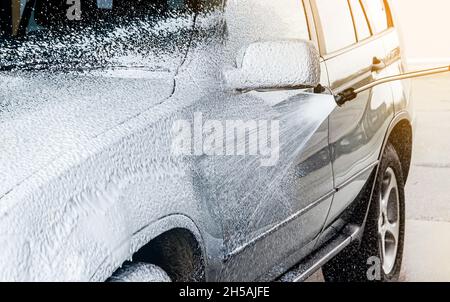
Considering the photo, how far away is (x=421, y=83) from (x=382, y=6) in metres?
8.58

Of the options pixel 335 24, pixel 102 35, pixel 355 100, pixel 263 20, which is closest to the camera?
pixel 102 35

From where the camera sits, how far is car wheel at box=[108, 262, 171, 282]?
2.02m

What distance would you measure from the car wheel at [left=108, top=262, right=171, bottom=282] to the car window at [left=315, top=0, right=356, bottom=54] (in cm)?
171

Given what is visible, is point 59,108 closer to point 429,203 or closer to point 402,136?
point 402,136

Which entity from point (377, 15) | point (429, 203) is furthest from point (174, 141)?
point (429, 203)

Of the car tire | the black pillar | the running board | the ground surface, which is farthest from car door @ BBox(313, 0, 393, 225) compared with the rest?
the black pillar

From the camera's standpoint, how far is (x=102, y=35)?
2.58 m

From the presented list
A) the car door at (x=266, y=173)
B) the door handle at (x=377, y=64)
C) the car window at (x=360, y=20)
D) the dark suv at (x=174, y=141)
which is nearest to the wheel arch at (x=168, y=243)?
the dark suv at (x=174, y=141)

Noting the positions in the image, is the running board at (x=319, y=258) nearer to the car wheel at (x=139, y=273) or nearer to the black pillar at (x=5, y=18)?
the car wheel at (x=139, y=273)

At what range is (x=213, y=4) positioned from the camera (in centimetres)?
270

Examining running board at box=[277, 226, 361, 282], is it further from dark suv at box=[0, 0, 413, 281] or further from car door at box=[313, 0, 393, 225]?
car door at box=[313, 0, 393, 225]

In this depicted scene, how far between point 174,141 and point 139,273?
14.6 inches
